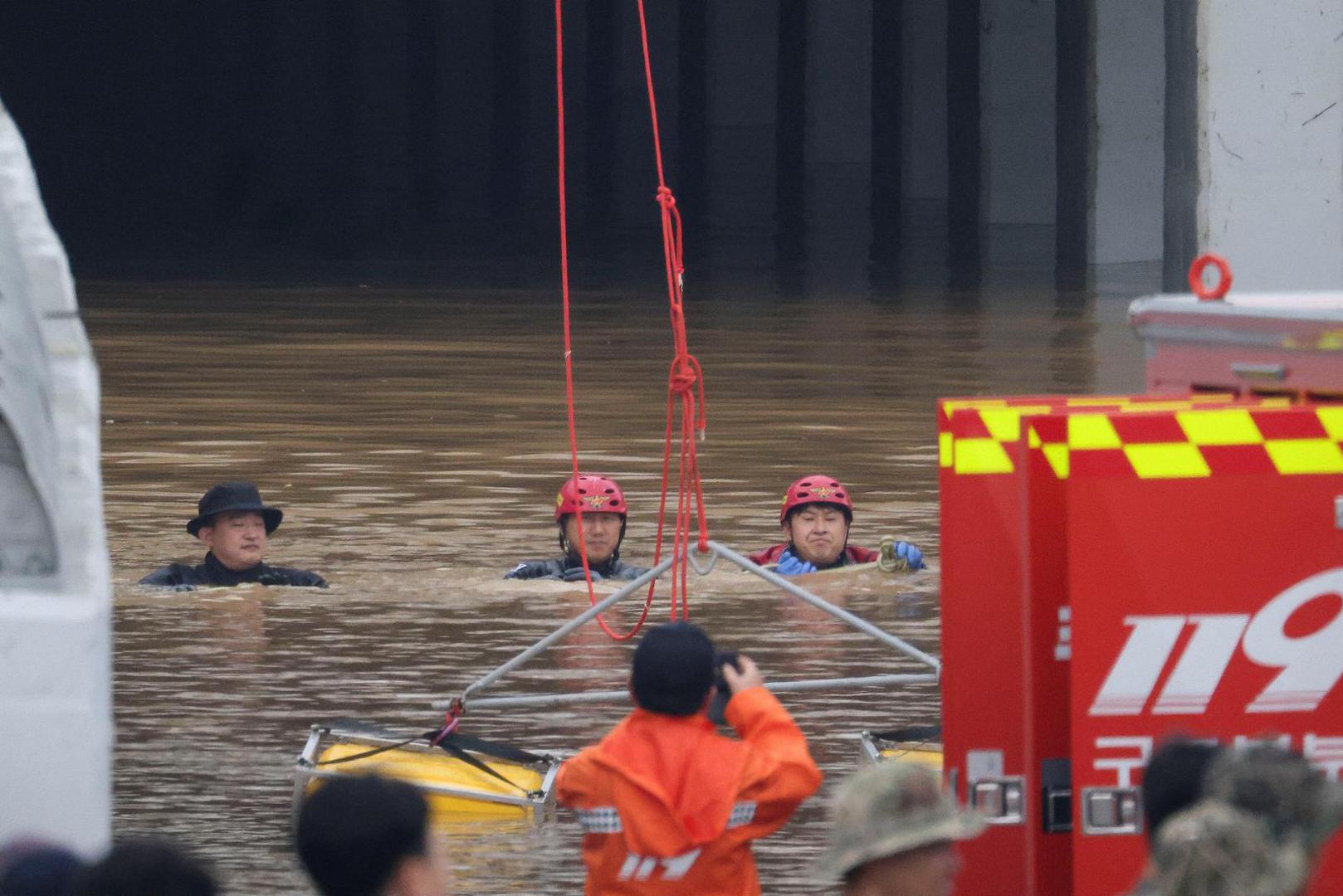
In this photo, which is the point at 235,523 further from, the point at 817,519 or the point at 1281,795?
the point at 1281,795

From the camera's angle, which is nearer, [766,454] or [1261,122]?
[766,454]

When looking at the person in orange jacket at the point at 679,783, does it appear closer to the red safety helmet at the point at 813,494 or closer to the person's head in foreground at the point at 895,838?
the person's head in foreground at the point at 895,838

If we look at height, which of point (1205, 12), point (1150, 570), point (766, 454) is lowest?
point (766, 454)

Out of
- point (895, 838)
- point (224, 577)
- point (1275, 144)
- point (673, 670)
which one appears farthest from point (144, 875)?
point (1275, 144)

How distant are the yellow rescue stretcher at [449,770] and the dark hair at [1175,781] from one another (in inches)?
181

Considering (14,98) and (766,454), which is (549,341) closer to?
(766,454)

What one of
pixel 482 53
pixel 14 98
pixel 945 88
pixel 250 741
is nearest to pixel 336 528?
pixel 250 741

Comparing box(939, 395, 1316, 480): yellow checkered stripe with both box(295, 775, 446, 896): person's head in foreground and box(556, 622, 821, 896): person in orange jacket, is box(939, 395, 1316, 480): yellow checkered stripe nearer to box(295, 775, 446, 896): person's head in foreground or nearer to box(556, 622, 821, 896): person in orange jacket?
box(556, 622, 821, 896): person in orange jacket

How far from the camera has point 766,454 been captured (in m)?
17.8

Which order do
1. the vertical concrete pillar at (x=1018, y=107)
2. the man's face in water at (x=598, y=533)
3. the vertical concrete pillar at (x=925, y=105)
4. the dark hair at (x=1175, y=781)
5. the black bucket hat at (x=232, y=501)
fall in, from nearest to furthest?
the dark hair at (x=1175, y=781)
the black bucket hat at (x=232, y=501)
the man's face in water at (x=598, y=533)
the vertical concrete pillar at (x=1018, y=107)
the vertical concrete pillar at (x=925, y=105)

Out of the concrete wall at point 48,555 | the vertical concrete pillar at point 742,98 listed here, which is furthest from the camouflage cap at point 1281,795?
the vertical concrete pillar at point 742,98

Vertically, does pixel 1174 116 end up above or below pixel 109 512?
above

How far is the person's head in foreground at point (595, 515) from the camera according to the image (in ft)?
43.3

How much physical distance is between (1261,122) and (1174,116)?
20.7 ft
